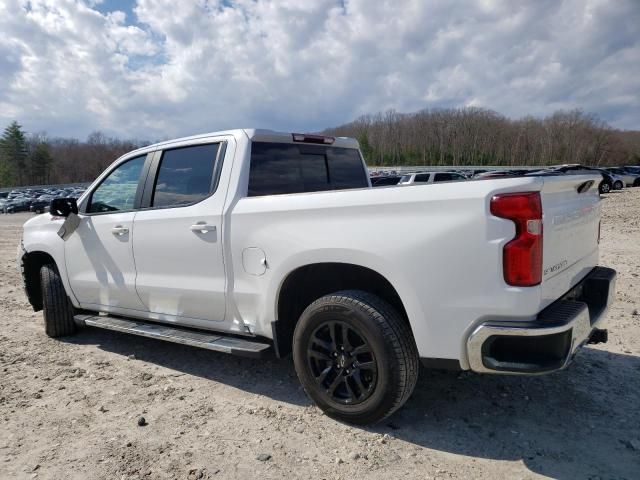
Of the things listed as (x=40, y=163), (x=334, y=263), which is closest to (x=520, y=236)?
(x=334, y=263)

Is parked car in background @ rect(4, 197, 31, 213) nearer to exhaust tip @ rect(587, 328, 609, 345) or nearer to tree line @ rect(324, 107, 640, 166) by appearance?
exhaust tip @ rect(587, 328, 609, 345)

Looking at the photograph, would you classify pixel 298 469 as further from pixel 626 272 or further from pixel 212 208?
pixel 626 272

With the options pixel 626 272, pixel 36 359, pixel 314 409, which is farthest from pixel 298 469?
pixel 626 272

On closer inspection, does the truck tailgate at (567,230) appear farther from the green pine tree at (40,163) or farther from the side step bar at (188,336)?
the green pine tree at (40,163)

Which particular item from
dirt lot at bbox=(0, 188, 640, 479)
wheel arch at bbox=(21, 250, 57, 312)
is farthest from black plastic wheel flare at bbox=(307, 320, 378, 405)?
wheel arch at bbox=(21, 250, 57, 312)

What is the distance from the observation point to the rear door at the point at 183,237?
11.4 ft

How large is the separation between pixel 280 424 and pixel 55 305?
3155 mm

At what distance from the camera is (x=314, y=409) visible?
3303 millimetres

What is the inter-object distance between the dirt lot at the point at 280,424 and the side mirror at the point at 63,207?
1423mm

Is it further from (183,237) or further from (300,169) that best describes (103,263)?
(300,169)

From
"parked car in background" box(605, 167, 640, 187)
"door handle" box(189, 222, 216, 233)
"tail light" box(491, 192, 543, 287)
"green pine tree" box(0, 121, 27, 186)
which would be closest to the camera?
"tail light" box(491, 192, 543, 287)

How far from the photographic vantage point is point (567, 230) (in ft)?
8.99

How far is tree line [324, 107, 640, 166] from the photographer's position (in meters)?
107

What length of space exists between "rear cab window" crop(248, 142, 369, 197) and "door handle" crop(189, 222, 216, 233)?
1.25ft
